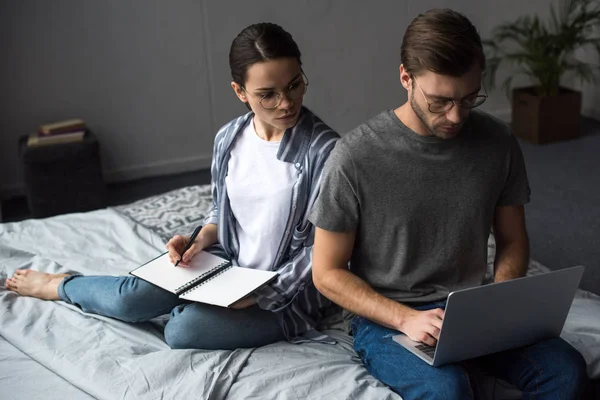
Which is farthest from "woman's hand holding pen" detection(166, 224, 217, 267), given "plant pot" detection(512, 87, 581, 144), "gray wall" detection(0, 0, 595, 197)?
"plant pot" detection(512, 87, 581, 144)

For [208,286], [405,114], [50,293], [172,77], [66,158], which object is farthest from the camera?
[172,77]

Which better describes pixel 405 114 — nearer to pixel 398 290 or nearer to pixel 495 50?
pixel 398 290

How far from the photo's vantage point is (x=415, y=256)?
169 cm

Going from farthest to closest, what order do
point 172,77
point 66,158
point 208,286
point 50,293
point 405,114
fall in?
point 172,77
point 66,158
point 50,293
point 208,286
point 405,114

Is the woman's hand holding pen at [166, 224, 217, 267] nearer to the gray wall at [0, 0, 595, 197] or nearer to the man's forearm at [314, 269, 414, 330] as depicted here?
the man's forearm at [314, 269, 414, 330]

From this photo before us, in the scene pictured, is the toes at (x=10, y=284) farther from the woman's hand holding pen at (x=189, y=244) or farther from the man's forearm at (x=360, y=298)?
the man's forearm at (x=360, y=298)

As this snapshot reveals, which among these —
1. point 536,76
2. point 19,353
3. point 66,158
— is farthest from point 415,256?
point 536,76

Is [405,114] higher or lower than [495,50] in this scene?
higher

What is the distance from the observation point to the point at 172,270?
185 cm

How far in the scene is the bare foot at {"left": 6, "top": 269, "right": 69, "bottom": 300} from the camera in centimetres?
206

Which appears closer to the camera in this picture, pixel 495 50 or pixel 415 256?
pixel 415 256

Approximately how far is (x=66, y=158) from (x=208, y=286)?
186cm

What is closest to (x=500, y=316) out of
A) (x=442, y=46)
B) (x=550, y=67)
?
(x=442, y=46)

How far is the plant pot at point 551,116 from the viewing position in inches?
158
